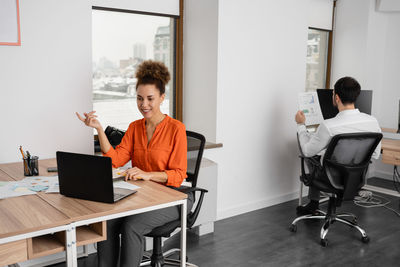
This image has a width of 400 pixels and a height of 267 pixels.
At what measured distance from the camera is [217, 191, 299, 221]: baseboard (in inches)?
159

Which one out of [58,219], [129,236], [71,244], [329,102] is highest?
[329,102]

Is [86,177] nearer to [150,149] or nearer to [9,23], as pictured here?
[150,149]

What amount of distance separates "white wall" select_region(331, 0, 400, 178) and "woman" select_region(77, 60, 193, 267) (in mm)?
3666

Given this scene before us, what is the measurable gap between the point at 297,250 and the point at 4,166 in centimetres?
234

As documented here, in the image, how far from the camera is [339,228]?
12.5 ft

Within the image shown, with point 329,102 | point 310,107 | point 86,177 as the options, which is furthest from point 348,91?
point 86,177

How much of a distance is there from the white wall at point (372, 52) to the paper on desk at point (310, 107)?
1.39 metres

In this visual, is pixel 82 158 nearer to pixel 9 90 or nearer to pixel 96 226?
pixel 96 226

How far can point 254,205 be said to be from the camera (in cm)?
430

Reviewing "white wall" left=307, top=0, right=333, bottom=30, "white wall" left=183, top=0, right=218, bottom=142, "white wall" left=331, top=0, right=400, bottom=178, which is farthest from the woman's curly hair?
"white wall" left=331, top=0, right=400, bottom=178

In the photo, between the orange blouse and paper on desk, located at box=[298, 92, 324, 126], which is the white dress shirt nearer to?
paper on desk, located at box=[298, 92, 324, 126]

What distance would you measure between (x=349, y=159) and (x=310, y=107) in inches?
41.2

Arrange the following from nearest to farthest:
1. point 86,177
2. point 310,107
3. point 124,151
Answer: point 86,177 → point 124,151 → point 310,107

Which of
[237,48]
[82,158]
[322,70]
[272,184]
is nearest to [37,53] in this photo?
[82,158]
